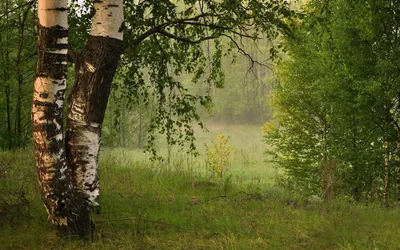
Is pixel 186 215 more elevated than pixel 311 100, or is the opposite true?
pixel 311 100

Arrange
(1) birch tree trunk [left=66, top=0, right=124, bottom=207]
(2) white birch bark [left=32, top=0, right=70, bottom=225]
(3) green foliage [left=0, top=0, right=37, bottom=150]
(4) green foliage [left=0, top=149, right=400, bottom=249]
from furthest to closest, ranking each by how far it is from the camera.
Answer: (3) green foliage [left=0, top=0, right=37, bottom=150] → (1) birch tree trunk [left=66, top=0, right=124, bottom=207] → (4) green foliage [left=0, top=149, right=400, bottom=249] → (2) white birch bark [left=32, top=0, right=70, bottom=225]

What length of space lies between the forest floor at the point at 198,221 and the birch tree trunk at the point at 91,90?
0.81 m

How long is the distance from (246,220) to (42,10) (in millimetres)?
3648

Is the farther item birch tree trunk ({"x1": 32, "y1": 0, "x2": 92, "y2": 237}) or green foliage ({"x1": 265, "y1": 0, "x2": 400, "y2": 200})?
green foliage ({"x1": 265, "y1": 0, "x2": 400, "y2": 200})

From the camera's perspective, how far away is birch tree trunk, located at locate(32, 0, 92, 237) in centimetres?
378

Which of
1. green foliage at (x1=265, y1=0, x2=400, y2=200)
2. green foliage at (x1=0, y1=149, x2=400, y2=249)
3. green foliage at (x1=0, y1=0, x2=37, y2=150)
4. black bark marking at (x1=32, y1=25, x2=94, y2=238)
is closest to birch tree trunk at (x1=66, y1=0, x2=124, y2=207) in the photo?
black bark marking at (x1=32, y1=25, x2=94, y2=238)

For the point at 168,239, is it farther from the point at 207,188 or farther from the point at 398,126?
the point at 398,126

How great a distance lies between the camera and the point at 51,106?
3799mm

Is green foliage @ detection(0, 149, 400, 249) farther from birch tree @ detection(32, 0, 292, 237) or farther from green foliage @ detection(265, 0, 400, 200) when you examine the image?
green foliage @ detection(265, 0, 400, 200)

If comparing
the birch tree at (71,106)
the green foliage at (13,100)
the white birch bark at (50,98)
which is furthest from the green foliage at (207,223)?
the green foliage at (13,100)

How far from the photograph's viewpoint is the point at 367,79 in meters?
9.41

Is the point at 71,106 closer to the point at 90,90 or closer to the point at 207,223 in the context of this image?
the point at 90,90

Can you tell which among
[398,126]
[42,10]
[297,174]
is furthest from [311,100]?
[42,10]

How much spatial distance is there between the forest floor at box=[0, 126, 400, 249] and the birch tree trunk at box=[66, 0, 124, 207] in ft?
2.65
